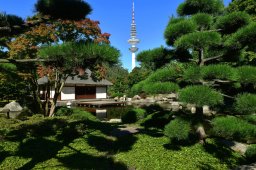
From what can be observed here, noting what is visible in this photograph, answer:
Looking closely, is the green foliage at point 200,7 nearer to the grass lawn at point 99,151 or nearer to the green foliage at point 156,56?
the green foliage at point 156,56

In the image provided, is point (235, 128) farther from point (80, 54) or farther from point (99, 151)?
point (80, 54)

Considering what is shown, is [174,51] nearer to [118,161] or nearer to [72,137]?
[118,161]

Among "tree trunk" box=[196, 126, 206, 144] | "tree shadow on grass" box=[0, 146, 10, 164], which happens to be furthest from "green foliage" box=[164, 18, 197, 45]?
"tree shadow on grass" box=[0, 146, 10, 164]

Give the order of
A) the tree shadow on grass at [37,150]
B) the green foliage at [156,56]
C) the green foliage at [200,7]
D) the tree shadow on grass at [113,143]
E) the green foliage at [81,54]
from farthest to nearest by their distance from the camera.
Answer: the green foliage at [156,56] → the green foliage at [200,7] → the tree shadow on grass at [113,143] → the tree shadow on grass at [37,150] → the green foliage at [81,54]

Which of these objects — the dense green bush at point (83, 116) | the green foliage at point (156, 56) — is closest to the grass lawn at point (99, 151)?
the green foliage at point (156, 56)

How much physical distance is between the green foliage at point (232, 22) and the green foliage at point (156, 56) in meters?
1.68

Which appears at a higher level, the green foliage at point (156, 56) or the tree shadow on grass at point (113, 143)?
the green foliage at point (156, 56)

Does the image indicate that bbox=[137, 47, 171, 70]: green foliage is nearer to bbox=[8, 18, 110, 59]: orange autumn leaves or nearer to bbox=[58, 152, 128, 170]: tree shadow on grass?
bbox=[58, 152, 128, 170]: tree shadow on grass

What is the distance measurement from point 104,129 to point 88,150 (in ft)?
7.94

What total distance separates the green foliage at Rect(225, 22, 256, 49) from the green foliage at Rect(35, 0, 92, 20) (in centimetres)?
393

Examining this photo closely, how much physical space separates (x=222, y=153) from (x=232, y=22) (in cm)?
354

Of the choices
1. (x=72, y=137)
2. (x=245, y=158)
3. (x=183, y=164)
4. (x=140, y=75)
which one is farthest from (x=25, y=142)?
(x=140, y=75)

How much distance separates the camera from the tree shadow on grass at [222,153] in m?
6.59

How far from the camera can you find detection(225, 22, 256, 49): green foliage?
6.17 metres
